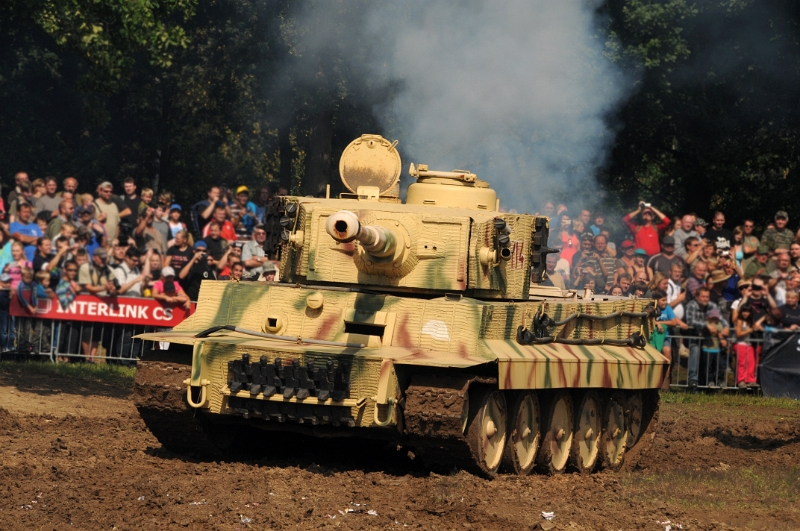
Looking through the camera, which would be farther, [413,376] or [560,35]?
[560,35]

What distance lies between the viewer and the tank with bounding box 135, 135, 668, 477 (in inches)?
430

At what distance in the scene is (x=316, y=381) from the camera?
10898 millimetres

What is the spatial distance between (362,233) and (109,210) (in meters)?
10.5

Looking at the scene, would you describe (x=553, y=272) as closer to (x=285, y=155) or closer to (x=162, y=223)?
(x=162, y=223)

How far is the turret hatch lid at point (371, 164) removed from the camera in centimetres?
1362

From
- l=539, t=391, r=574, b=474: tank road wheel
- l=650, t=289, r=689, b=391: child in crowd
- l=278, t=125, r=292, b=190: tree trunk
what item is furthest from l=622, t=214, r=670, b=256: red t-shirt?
l=278, t=125, r=292, b=190: tree trunk

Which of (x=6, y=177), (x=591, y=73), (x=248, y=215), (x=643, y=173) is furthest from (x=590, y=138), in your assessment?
(x=6, y=177)

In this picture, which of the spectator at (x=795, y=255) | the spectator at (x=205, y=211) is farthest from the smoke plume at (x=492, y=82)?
the spectator at (x=795, y=255)

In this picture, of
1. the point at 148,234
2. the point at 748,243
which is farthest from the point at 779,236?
the point at 148,234

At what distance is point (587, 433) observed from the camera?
1353 cm

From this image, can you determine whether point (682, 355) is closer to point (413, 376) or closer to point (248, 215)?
point (248, 215)

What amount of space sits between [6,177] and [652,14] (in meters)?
14.5

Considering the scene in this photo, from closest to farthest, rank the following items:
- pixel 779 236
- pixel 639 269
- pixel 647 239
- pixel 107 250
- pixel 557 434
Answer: pixel 557 434
pixel 107 250
pixel 639 269
pixel 647 239
pixel 779 236

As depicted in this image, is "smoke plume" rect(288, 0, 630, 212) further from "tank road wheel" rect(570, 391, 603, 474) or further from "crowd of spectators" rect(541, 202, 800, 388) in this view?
"tank road wheel" rect(570, 391, 603, 474)
